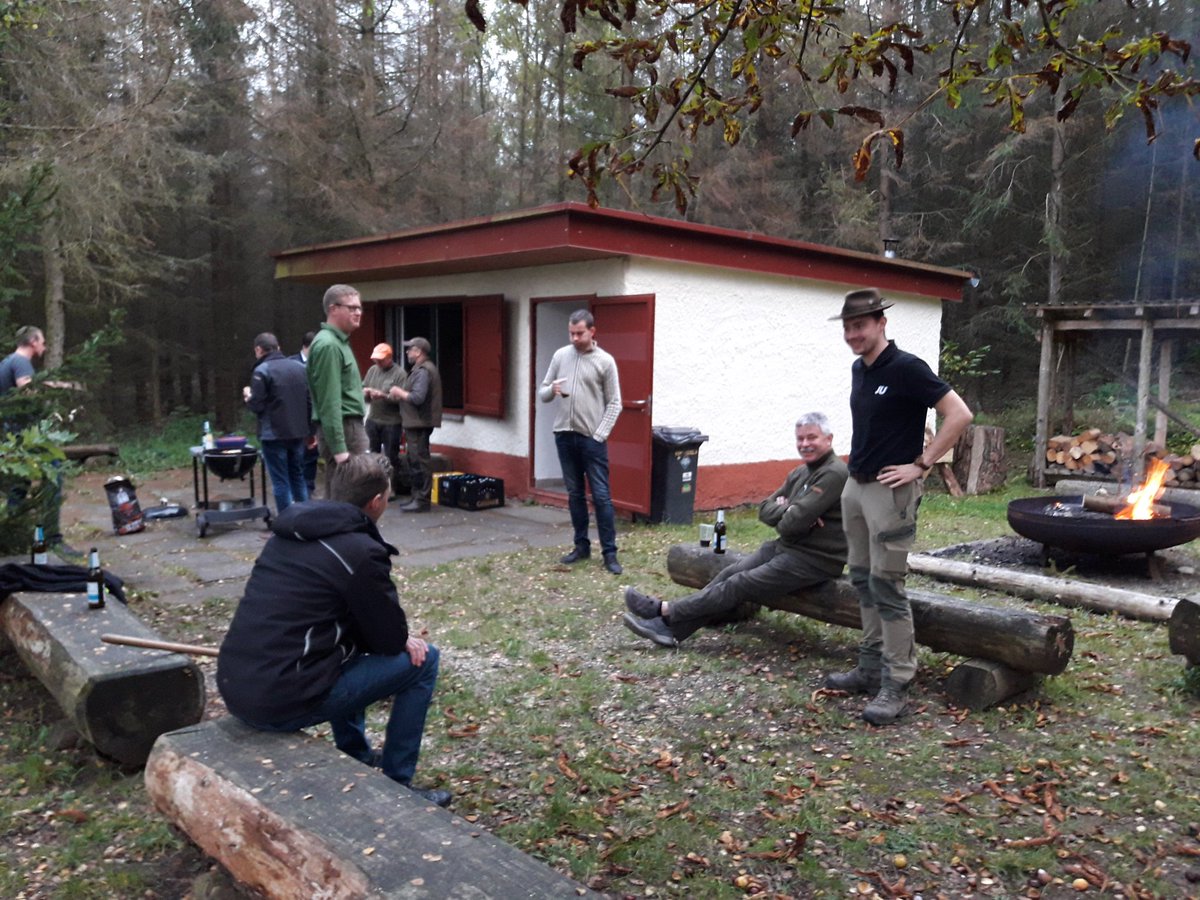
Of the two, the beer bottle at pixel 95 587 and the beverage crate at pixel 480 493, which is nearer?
the beer bottle at pixel 95 587

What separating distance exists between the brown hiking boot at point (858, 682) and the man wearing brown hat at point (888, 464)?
0.16 meters

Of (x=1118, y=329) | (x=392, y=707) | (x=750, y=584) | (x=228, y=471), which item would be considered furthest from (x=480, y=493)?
(x=1118, y=329)

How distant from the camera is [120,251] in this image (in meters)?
13.7

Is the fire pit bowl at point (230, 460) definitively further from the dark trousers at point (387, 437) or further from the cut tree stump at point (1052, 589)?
the cut tree stump at point (1052, 589)

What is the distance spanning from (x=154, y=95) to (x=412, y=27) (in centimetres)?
667

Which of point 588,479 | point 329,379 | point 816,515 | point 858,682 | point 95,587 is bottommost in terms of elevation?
point 858,682

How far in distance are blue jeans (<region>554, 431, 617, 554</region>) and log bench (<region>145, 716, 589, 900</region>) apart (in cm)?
423

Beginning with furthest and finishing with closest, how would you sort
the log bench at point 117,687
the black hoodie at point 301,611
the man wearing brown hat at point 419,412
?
the man wearing brown hat at point 419,412 → the log bench at point 117,687 → the black hoodie at point 301,611

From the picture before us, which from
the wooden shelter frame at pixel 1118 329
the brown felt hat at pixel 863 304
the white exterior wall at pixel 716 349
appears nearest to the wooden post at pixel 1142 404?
the wooden shelter frame at pixel 1118 329

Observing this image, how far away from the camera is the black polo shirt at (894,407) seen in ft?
13.4

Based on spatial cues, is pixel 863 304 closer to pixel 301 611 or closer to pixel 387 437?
pixel 301 611

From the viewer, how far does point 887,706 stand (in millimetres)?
4250

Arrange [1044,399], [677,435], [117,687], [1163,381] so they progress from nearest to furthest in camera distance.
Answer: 1. [117,687]
2. [677,435]
3. [1163,381]
4. [1044,399]

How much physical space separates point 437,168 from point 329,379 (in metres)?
12.7
